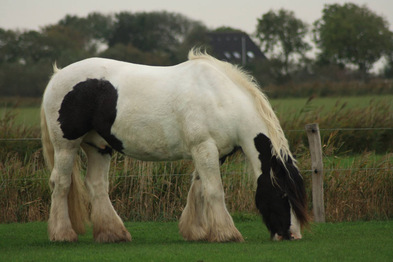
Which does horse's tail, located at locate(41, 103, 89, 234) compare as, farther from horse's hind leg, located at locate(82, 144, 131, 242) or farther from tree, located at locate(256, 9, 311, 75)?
tree, located at locate(256, 9, 311, 75)

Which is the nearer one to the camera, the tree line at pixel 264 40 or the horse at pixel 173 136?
the horse at pixel 173 136

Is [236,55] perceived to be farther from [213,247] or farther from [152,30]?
[213,247]

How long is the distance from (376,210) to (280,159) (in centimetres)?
295

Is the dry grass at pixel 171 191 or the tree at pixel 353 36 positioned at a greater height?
the tree at pixel 353 36

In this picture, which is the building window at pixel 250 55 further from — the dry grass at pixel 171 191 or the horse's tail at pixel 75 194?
the horse's tail at pixel 75 194

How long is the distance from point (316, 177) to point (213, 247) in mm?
2850

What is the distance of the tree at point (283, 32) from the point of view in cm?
6201

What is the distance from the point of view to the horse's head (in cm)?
688

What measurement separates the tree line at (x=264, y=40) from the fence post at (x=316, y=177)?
3832 centimetres

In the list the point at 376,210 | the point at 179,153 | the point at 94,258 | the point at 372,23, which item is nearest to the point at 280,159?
the point at 179,153

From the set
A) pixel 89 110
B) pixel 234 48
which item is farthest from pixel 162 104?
pixel 234 48

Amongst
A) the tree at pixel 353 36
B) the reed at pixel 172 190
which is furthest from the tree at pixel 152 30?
the reed at pixel 172 190

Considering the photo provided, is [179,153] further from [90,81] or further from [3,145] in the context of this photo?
[3,145]

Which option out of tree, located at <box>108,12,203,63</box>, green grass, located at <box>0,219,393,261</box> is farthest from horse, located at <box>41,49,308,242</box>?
tree, located at <box>108,12,203,63</box>
